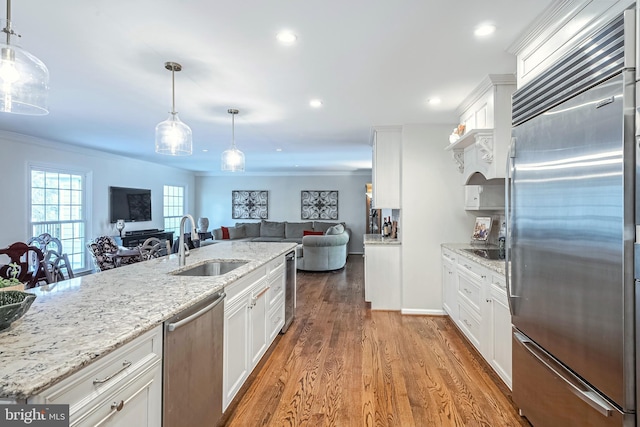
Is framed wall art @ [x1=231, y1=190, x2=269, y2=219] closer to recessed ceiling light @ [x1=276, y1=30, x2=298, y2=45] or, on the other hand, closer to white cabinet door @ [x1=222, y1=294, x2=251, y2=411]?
white cabinet door @ [x1=222, y1=294, x2=251, y2=411]

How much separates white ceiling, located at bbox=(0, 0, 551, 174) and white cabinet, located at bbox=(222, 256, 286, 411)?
1606 mm

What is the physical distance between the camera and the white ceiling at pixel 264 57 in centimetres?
184

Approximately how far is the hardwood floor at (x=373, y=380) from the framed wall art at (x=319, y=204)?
20.5ft

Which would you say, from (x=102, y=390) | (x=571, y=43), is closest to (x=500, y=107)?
(x=571, y=43)

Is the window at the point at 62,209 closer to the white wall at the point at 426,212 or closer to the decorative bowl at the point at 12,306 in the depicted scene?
the decorative bowl at the point at 12,306

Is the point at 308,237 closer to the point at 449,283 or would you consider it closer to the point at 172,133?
the point at 449,283

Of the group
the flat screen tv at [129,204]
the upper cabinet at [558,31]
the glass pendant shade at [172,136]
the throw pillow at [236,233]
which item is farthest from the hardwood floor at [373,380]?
the throw pillow at [236,233]

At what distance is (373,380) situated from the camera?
2564mm

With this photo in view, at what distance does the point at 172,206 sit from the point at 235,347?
8219 mm

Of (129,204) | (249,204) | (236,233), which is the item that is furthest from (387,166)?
(249,204)

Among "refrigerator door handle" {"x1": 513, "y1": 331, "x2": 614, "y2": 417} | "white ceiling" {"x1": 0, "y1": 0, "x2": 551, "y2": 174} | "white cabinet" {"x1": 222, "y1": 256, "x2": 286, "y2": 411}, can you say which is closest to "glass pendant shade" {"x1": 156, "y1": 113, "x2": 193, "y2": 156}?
"white ceiling" {"x1": 0, "y1": 0, "x2": 551, "y2": 174}

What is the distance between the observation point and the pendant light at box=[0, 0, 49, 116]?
143 cm

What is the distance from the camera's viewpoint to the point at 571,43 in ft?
5.54

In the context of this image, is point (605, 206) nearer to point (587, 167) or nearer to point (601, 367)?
point (587, 167)
